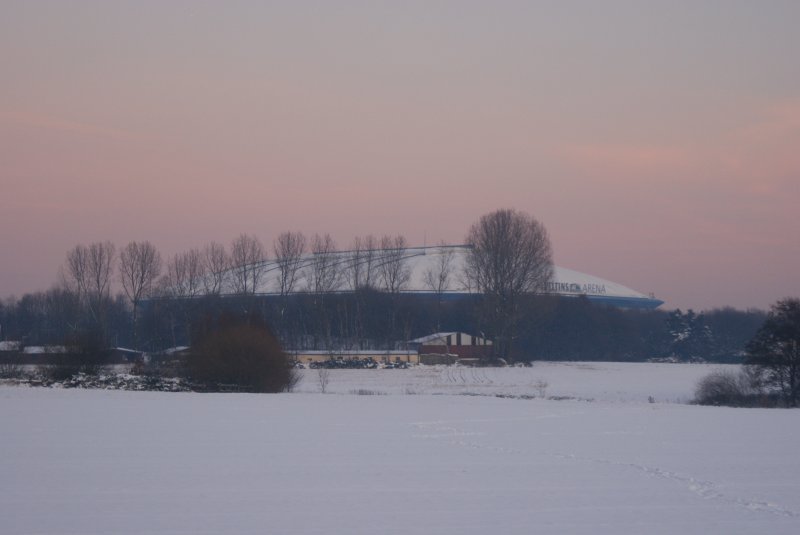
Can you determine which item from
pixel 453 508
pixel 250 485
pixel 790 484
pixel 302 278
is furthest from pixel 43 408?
pixel 302 278

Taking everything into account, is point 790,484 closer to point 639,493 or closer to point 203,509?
point 639,493

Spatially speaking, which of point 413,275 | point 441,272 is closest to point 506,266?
point 441,272

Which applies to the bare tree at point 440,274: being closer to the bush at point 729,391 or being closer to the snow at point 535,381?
the snow at point 535,381

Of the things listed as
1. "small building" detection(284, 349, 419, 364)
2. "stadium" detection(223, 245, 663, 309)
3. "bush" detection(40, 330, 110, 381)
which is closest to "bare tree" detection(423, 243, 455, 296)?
"stadium" detection(223, 245, 663, 309)

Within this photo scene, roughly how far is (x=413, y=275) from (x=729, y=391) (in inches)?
2285

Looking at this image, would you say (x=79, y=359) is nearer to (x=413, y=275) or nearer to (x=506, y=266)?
(x=506, y=266)

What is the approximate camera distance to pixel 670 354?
8488cm

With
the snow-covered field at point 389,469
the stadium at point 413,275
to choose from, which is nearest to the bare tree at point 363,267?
the stadium at point 413,275

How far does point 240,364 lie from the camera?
3756 cm

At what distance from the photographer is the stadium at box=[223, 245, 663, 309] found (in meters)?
77.9

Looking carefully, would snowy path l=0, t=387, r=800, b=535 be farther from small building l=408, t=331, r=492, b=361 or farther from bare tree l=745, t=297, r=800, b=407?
small building l=408, t=331, r=492, b=361

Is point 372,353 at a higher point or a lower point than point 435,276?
lower

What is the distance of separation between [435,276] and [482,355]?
24.0 m

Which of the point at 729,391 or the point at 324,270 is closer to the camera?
the point at 729,391
